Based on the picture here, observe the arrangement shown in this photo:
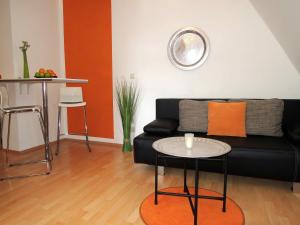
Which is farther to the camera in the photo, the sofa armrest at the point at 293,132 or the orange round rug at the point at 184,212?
the sofa armrest at the point at 293,132

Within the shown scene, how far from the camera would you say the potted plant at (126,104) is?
3.27 meters

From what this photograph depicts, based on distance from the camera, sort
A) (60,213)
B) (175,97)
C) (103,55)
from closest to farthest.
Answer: (60,213), (175,97), (103,55)

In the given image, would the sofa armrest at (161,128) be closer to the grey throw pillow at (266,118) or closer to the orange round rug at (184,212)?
the orange round rug at (184,212)

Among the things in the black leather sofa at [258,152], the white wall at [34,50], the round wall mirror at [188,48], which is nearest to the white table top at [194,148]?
the black leather sofa at [258,152]

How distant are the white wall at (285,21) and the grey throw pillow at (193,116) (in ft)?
3.60

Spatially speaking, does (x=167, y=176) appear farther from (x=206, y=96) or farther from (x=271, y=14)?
(x=271, y=14)

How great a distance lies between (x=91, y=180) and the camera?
2.38 meters

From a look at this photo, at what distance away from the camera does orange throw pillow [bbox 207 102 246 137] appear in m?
2.55

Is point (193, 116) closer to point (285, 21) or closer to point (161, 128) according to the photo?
point (161, 128)

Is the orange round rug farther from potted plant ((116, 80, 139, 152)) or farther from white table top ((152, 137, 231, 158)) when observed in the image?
potted plant ((116, 80, 139, 152))

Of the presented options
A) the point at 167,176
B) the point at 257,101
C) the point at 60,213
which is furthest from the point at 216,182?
the point at 60,213

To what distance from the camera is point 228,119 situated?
8.45ft

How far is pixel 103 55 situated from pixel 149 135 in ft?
5.58

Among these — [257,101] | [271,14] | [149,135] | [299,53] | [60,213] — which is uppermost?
[271,14]
